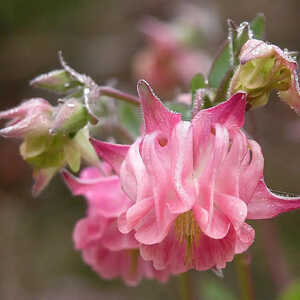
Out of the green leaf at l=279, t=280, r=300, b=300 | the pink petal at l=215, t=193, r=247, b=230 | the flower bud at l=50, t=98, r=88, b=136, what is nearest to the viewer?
the pink petal at l=215, t=193, r=247, b=230

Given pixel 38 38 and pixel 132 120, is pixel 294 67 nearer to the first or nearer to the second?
pixel 132 120

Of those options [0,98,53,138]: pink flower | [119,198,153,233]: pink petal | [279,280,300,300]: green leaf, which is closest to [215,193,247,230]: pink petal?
[119,198,153,233]: pink petal

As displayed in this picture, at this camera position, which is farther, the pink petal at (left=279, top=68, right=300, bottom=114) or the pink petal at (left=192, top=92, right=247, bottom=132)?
the pink petal at (left=279, top=68, right=300, bottom=114)

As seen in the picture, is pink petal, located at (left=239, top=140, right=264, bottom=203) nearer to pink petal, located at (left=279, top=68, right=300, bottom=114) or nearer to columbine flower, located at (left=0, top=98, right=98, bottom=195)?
pink petal, located at (left=279, top=68, right=300, bottom=114)

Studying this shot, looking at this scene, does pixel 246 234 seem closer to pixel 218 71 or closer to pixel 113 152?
pixel 113 152

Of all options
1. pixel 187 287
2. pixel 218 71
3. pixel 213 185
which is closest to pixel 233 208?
pixel 213 185

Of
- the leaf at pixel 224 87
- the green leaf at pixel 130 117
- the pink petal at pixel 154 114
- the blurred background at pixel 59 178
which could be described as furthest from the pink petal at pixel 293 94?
the green leaf at pixel 130 117

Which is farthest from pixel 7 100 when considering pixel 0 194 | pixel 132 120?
pixel 132 120

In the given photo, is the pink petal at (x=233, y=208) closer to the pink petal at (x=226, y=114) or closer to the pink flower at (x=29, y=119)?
the pink petal at (x=226, y=114)
